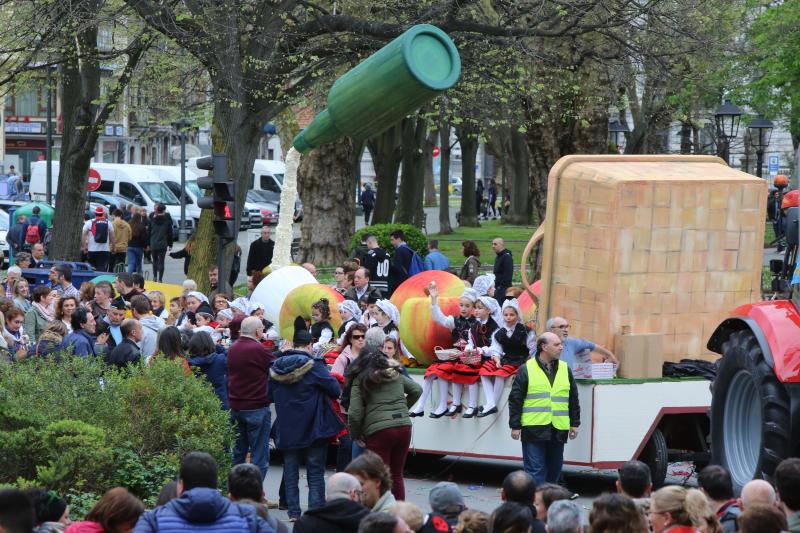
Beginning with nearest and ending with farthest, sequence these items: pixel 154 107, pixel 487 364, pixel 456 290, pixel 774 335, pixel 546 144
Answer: pixel 774 335 < pixel 487 364 < pixel 456 290 < pixel 546 144 < pixel 154 107

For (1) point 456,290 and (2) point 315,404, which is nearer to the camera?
(2) point 315,404

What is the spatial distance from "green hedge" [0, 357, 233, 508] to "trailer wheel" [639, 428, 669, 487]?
3.75 metres

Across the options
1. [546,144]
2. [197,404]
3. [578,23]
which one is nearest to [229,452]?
[197,404]

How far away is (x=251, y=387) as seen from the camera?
38.1ft

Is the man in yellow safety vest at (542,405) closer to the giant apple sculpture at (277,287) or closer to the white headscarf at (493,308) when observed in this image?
the white headscarf at (493,308)

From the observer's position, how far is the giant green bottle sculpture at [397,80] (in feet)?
33.6

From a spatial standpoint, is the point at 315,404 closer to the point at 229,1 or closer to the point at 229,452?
the point at 229,452

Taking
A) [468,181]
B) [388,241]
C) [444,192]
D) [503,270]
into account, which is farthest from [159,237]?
[468,181]

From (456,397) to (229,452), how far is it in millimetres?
2722

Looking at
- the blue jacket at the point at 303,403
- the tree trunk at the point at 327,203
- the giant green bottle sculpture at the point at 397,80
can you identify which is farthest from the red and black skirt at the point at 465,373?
the tree trunk at the point at 327,203

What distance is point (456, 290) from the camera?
1470cm

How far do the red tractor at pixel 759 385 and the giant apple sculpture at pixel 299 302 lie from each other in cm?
527

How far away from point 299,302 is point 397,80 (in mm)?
6085

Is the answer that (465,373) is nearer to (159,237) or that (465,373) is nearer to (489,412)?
(489,412)
